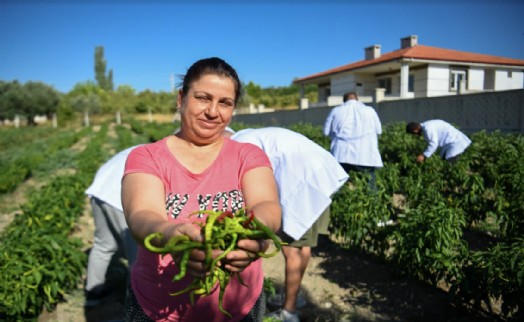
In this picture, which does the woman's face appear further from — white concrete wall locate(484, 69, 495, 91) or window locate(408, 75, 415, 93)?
white concrete wall locate(484, 69, 495, 91)

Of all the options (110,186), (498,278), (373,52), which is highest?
(373,52)

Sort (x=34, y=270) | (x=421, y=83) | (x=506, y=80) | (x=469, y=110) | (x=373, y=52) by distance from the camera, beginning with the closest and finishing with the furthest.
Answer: (x=34, y=270)
(x=469, y=110)
(x=421, y=83)
(x=506, y=80)
(x=373, y=52)

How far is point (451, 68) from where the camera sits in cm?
2172

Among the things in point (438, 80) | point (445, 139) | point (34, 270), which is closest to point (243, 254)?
point (34, 270)

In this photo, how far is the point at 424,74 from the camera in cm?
2136

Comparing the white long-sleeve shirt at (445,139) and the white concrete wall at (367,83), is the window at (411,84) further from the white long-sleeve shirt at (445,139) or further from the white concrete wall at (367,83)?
the white long-sleeve shirt at (445,139)

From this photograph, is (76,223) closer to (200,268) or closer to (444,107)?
(200,268)

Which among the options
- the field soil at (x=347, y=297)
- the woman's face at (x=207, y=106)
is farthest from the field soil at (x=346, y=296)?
the woman's face at (x=207, y=106)

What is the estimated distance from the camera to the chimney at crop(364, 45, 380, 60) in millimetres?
25203

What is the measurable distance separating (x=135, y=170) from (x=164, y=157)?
133 millimetres

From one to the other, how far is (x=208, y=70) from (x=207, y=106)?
14 centimetres

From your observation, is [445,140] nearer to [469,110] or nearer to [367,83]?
[469,110]

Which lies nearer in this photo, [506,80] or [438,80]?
[438,80]

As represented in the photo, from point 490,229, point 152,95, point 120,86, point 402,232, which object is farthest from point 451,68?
point 120,86
